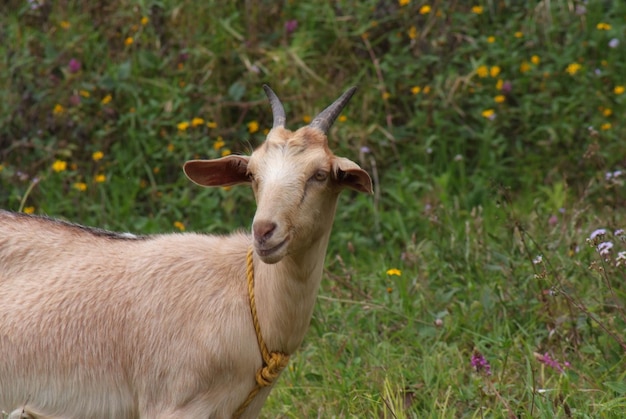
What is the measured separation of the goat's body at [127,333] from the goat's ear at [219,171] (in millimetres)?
261

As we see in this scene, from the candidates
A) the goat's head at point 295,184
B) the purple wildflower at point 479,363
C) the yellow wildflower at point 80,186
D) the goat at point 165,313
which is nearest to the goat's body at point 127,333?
the goat at point 165,313

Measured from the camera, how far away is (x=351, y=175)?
11.4 ft

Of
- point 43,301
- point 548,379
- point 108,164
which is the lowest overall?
point 548,379

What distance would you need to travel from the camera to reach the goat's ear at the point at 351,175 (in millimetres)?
3410

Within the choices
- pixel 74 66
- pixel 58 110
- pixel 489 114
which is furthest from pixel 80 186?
pixel 489 114

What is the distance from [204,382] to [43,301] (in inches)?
26.5

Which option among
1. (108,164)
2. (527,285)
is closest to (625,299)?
(527,285)

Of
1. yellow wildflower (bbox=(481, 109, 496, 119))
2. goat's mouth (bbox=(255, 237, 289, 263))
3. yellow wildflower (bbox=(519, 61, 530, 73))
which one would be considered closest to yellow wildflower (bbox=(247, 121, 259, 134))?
yellow wildflower (bbox=(481, 109, 496, 119))

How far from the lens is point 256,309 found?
11.9ft

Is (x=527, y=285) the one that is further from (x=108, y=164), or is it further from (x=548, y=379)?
(x=108, y=164)

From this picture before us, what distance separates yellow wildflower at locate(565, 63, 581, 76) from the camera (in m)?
6.64

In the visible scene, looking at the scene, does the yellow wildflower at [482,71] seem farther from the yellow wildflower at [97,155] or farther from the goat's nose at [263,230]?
the goat's nose at [263,230]

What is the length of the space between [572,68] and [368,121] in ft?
4.37

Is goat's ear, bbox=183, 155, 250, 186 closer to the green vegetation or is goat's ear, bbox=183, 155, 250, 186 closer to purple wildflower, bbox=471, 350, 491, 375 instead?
purple wildflower, bbox=471, 350, 491, 375
